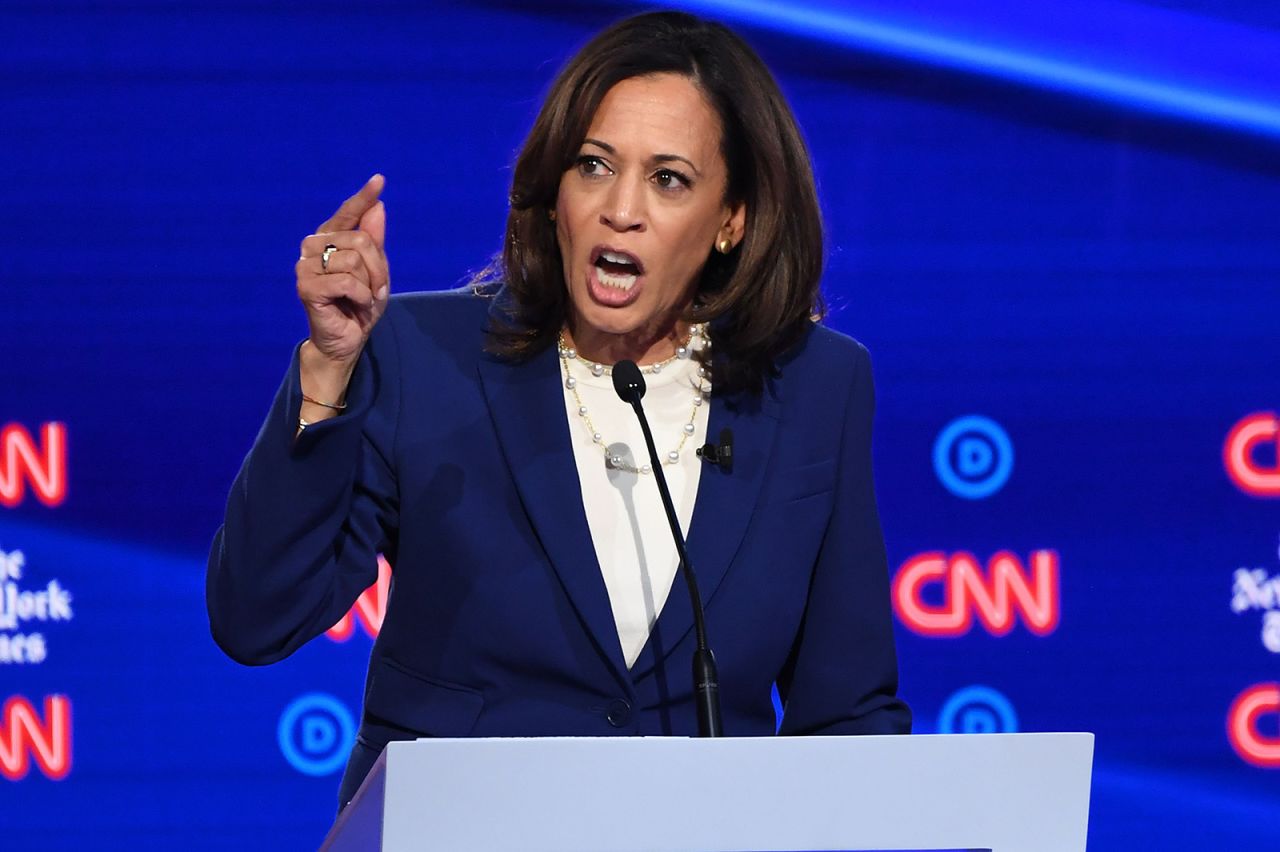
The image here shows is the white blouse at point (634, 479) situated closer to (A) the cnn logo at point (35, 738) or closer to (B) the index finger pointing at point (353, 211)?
(B) the index finger pointing at point (353, 211)

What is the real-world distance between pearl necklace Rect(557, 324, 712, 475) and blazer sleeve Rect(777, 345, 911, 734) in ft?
0.59

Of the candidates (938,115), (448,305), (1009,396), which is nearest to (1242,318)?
(1009,396)

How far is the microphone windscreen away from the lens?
1656 mm

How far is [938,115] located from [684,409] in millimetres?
1078

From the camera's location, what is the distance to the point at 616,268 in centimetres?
192

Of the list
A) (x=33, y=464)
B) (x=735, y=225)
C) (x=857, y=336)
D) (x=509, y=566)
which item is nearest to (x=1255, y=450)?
(x=857, y=336)

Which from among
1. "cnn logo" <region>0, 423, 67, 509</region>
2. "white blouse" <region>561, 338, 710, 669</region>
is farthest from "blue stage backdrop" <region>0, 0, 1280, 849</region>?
"white blouse" <region>561, 338, 710, 669</region>

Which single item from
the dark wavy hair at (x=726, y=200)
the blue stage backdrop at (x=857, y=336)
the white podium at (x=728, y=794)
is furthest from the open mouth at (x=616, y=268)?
the blue stage backdrop at (x=857, y=336)

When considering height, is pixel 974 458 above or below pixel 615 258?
above

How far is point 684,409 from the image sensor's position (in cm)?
201

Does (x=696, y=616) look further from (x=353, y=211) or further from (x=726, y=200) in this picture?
→ (x=726, y=200)

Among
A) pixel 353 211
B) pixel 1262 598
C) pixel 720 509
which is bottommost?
pixel 720 509

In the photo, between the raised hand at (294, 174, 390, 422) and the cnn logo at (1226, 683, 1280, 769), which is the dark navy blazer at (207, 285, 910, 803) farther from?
the cnn logo at (1226, 683, 1280, 769)

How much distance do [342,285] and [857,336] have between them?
1446 millimetres
